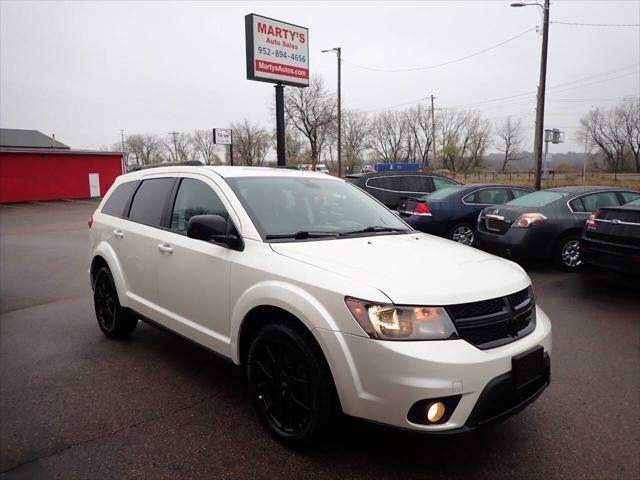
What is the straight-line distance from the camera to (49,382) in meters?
3.70

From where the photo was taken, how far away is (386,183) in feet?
46.2

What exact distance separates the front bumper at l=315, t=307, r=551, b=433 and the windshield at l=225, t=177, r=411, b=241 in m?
0.99

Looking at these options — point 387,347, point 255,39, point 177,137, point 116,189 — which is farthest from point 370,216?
point 177,137

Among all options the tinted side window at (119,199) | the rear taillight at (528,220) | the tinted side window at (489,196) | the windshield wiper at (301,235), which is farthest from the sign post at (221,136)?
the windshield wiper at (301,235)

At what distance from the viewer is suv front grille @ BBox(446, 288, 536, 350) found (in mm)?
2332

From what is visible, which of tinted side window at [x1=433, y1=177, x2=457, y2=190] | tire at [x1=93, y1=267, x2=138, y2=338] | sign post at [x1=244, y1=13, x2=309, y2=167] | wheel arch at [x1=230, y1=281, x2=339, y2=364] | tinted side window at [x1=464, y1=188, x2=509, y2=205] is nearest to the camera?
wheel arch at [x1=230, y1=281, x2=339, y2=364]

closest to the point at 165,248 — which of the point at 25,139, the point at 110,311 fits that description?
the point at 110,311

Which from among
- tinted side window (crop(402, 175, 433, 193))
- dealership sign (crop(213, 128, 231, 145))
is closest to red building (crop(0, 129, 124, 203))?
dealership sign (crop(213, 128, 231, 145))

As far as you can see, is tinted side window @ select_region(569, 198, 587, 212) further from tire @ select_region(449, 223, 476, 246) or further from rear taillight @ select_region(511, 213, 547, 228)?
tire @ select_region(449, 223, 476, 246)

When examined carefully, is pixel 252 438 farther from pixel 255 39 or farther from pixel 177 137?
pixel 177 137

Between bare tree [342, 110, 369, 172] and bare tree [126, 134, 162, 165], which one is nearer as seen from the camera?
bare tree [342, 110, 369, 172]

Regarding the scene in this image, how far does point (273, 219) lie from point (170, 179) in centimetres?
133

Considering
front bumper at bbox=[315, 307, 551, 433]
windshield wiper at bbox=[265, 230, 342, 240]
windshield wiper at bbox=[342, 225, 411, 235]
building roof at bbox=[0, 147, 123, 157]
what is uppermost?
building roof at bbox=[0, 147, 123, 157]

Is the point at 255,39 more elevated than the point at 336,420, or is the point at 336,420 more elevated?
the point at 255,39
